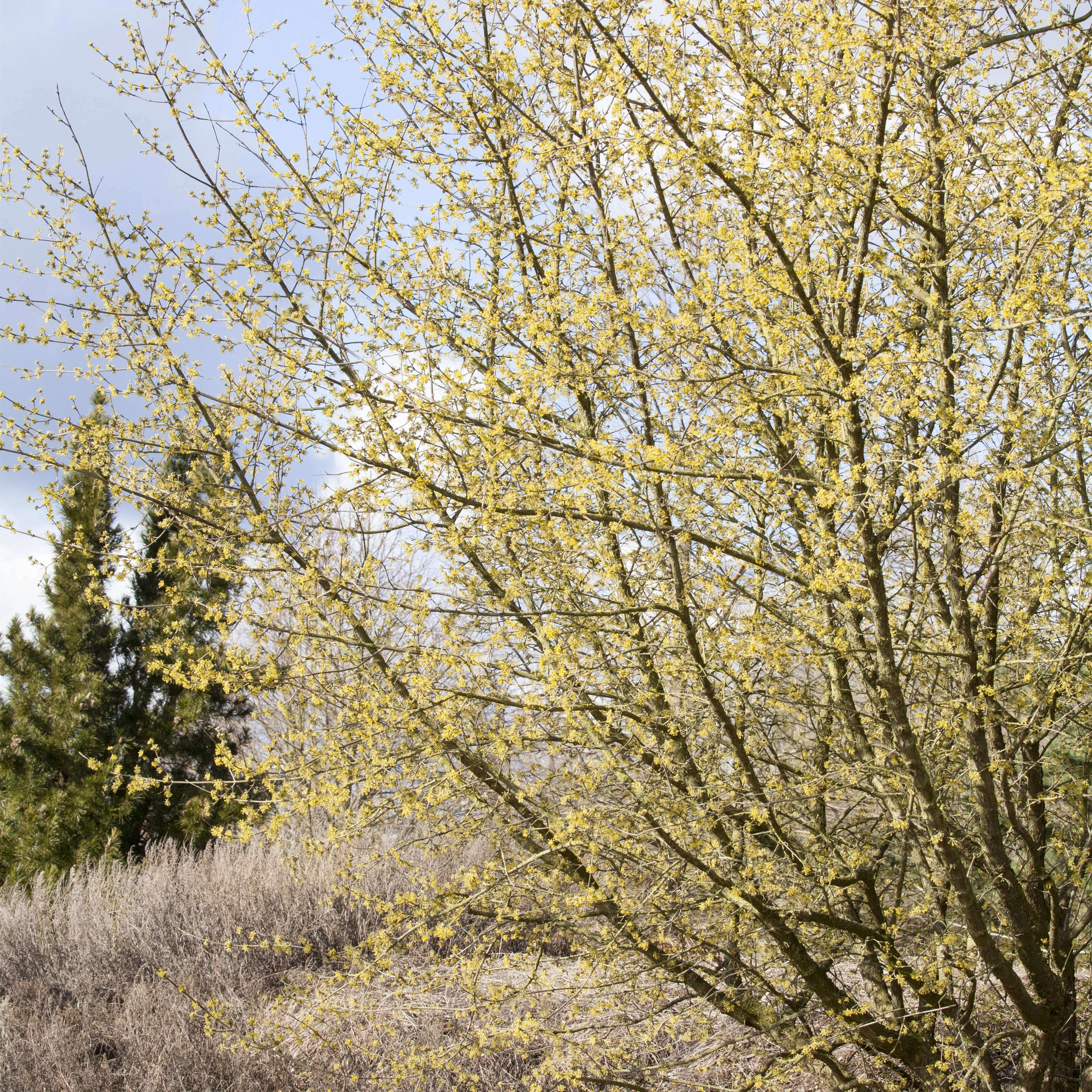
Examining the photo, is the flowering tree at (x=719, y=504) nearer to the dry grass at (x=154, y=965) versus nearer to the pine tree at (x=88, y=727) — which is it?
the dry grass at (x=154, y=965)

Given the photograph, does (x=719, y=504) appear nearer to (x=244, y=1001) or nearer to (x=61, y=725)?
(x=244, y=1001)

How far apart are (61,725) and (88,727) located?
0.40m

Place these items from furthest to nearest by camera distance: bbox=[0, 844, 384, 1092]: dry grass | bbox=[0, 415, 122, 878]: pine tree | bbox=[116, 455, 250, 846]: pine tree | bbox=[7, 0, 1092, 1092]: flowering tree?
bbox=[116, 455, 250, 846]: pine tree → bbox=[0, 415, 122, 878]: pine tree → bbox=[0, 844, 384, 1092]: dry grass → bbox=[7, 0, 1092, 1092]: flowering tree

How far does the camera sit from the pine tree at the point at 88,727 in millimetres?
13102

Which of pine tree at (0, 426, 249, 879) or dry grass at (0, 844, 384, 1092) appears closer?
dry grass at (0, 844, 384, 1092)

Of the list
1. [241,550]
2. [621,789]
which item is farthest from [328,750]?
[621,789]

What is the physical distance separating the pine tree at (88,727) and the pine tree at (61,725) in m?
0.02

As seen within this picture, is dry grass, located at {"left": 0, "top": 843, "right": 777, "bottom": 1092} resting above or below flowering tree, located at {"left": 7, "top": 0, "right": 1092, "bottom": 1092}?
below

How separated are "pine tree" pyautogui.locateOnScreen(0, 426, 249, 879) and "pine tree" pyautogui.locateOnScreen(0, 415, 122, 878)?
2cm

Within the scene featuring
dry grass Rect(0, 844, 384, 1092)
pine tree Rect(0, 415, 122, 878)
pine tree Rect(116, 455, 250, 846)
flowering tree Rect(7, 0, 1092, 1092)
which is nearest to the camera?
flowering tree Rect(7, 0, 1092, 1092)

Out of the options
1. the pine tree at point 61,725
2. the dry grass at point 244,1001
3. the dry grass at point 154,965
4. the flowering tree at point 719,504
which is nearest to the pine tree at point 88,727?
the pine tree at point 61,725

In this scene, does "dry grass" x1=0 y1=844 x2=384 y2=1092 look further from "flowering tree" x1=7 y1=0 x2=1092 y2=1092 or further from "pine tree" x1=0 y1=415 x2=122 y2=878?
"pine tree" x1=0 y1=415 x2=122 y2=878

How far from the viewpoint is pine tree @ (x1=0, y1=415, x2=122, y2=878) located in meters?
13.1

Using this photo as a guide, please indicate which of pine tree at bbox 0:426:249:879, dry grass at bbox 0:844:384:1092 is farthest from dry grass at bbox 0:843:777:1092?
pine tree at bbox 0:426:249:879
